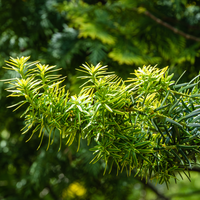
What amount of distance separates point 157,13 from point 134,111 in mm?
761

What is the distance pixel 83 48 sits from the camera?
0.81 metres

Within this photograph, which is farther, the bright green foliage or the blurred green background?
the blurred green background

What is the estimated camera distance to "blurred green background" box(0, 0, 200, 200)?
76cm

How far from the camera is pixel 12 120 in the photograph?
103cm

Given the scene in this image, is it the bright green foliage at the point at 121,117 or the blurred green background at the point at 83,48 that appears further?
the blurred green background at the point at 83,48

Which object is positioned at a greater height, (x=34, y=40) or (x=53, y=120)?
(x=34, y=40)

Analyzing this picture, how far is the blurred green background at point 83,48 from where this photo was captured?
0.76m

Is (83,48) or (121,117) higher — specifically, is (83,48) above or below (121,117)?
above

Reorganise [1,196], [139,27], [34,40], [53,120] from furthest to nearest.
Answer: [1,196], [34,40], [139,27], [53,120]

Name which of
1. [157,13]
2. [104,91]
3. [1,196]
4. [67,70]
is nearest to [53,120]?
[104,91]

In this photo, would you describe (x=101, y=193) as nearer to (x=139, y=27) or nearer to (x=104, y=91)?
(x=139, y=27)

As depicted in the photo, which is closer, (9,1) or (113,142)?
(113,142)

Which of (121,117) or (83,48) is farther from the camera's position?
(83,48)

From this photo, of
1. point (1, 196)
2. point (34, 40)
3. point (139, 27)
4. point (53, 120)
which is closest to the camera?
point (53, 120)
